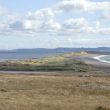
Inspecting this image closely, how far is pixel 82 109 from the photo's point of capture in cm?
3200

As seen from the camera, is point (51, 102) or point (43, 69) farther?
point (43, 69)

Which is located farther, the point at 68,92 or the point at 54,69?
the point at 54,69

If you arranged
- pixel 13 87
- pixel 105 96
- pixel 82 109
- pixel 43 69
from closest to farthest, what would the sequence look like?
pixel 82 109 → pixel 105 96 → pixel 13 87 → pixel 43 69

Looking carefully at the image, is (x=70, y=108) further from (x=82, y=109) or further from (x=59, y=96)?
(x=59, y=96)

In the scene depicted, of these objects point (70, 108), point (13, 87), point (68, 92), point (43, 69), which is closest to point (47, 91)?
point (68, 92)

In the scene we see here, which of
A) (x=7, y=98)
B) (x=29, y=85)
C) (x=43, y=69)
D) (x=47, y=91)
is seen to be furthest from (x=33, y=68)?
(x=7, y=98)

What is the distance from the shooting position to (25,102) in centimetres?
3494

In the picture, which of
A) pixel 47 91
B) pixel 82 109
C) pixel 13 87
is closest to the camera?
pixel 82 109

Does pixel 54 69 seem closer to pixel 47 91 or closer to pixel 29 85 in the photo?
pixel 29 85

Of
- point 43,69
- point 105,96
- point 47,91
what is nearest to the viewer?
point 105,96

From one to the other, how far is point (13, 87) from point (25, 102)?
1329 cm

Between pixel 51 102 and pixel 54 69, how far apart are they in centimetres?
6166

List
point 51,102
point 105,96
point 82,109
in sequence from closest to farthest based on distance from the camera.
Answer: point 82,109 < point 51,102 < point 105,96

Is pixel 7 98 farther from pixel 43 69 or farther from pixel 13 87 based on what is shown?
pixel 43 69
